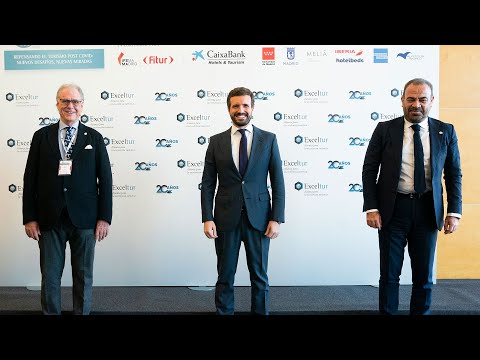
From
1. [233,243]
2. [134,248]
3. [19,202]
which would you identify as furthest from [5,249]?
[233,243]

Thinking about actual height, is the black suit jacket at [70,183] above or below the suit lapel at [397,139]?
below

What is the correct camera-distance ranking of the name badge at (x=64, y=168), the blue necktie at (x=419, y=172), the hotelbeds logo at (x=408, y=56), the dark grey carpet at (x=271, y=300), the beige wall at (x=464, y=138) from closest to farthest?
the blue necktie at (x=419, y=172) < the name badge at (x=64, y=168) < the dark grey carpet at (x=271, y=300) < the hotelbeds logo at (x=408, y=56) < the beige wall at (x=464, y=138)

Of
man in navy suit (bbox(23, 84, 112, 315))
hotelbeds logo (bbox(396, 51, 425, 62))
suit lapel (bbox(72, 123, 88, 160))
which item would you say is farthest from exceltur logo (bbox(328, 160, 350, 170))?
suit lapel (bbox(72, 123, 88, 160))

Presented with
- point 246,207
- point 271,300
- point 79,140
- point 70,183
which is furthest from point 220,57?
point 271,300

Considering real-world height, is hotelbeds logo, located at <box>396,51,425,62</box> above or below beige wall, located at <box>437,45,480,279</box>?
above

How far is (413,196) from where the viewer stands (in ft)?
9.86

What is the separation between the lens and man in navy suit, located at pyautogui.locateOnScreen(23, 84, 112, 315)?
3.09 m

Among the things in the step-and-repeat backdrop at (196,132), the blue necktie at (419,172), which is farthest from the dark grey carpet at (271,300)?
the blue necktie at (419,172)

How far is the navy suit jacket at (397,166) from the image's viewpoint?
300 cm

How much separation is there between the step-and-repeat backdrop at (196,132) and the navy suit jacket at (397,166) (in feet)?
4.10

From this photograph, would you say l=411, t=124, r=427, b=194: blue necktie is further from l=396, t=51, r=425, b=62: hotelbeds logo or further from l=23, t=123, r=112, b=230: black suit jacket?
l=23, t=123, r=112, b=230: black suit jacket

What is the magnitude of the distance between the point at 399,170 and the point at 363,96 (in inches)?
61.4

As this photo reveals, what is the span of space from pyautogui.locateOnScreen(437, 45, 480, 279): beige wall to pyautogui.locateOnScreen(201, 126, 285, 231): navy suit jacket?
237cm

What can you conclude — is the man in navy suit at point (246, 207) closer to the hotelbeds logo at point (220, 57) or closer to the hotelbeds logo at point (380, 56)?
the hotelbeds logo at point (220, 57)
